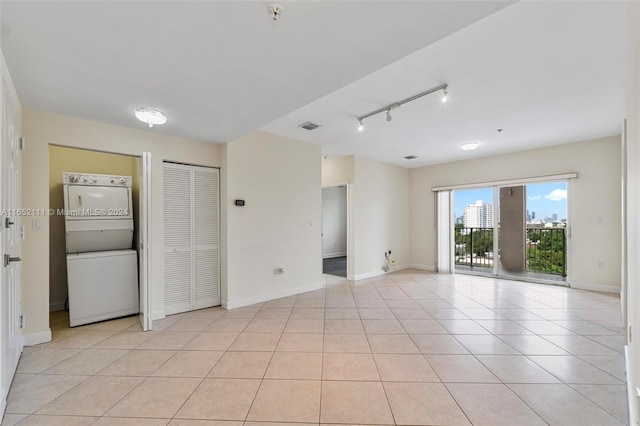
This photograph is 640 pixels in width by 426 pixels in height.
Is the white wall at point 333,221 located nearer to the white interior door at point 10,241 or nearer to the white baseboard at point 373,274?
the white baseboard at point 373,274

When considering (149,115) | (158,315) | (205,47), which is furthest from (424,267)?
(205,47)

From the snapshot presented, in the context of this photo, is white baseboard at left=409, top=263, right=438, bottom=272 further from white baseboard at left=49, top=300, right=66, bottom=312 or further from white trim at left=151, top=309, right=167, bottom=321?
white baseboard at left=49, top=300, right=66, bottom=312

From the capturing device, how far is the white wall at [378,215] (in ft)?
18.9

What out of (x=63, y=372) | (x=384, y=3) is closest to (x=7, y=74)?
(x=63, y=372)

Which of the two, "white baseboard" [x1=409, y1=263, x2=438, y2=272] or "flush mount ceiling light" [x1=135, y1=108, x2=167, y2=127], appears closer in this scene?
"flush mount ceiling light" [x1=135, y1=108, x2=167, y2=127]

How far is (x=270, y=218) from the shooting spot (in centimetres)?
433

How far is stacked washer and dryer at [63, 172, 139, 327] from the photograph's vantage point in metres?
3.27

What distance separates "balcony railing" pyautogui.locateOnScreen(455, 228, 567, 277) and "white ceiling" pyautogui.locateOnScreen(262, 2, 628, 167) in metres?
1.87

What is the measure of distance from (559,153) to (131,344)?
7079mm

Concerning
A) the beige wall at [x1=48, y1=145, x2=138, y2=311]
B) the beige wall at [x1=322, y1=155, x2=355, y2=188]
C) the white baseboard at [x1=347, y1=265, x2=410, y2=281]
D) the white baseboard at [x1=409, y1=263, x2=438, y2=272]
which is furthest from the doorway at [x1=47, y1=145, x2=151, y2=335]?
the white baseboard at [x1=409, y1=263, x2=438, y2=272]

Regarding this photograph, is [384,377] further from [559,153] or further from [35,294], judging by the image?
[559,153]

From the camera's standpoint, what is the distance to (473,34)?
1999 mm

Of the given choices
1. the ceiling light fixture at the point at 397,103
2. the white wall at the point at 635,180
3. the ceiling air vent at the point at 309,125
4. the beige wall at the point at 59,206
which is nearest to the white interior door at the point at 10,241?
the beige wall at the point at 59,206

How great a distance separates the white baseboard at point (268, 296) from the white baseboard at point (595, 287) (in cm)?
447
